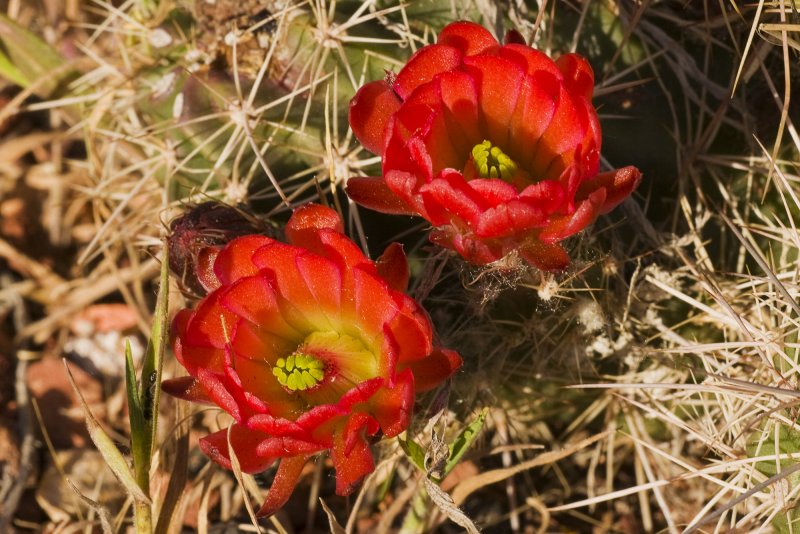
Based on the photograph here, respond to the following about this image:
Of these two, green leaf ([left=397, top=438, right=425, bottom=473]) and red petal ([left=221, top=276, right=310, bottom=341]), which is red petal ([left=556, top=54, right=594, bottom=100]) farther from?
green leaf ([left=397, top=438, right=425, bottom=473])

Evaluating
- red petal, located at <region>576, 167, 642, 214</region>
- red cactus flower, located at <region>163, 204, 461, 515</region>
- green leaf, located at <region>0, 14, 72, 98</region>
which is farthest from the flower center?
green leaf, located at <region>0, 14, 72, 98</region>

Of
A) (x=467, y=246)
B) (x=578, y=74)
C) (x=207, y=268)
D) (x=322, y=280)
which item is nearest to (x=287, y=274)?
(x=322, y=280)

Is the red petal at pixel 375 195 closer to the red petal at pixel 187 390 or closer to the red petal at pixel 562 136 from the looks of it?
the red petal at pixel 562 136

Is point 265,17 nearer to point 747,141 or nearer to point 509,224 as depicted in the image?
point 509,224

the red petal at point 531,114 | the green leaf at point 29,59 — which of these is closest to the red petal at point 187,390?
the red petal at point 531,114

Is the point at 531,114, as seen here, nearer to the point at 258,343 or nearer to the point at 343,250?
the point at 343,250

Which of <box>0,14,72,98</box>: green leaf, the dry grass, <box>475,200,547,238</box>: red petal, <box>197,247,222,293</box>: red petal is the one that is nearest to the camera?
<box>475,200,547,238</box>: red petal
